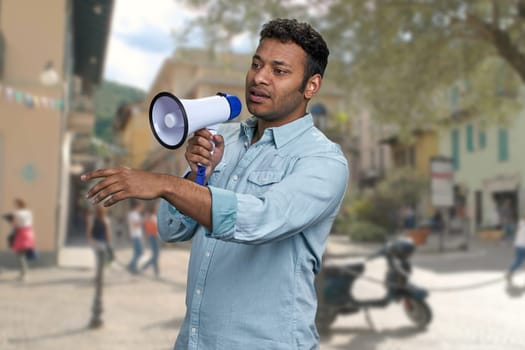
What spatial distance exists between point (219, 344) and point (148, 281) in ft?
33.2

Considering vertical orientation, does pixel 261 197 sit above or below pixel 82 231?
above

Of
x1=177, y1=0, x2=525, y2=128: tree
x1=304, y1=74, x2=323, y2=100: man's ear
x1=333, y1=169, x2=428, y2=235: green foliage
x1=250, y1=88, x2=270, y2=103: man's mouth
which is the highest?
x1=177, y1=0, x2=525, y2=128: tree

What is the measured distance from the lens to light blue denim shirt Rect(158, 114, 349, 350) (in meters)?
1.54

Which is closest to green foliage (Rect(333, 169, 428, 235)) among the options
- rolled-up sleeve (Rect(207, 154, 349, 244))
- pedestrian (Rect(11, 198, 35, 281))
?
pedestrian (Rect(11, 198, 35, 281))

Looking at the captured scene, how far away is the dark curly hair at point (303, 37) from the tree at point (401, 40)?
8.16 metres

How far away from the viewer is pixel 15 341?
6.34 m

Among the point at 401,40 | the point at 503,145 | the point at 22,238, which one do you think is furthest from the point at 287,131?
the point at 503,145

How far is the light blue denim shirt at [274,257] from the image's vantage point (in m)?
Answer: 1.54

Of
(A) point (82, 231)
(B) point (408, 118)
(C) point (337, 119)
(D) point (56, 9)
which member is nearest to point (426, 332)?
(B) point (408, 118)

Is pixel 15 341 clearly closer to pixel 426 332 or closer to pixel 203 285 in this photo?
pixel 426 332

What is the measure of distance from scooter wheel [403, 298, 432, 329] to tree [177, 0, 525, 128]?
424 cm

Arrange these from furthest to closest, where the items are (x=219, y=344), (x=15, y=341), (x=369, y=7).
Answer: (x=369, y=7) < (x=15, y=341) < (x=219, y=344)

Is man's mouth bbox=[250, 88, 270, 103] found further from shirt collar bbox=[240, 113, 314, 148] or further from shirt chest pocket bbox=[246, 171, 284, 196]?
shirt chest pocket bbox=[246, 171, 284, 196]

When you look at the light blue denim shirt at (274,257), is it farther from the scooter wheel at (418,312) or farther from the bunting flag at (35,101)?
the bunting flag at (35,101)
